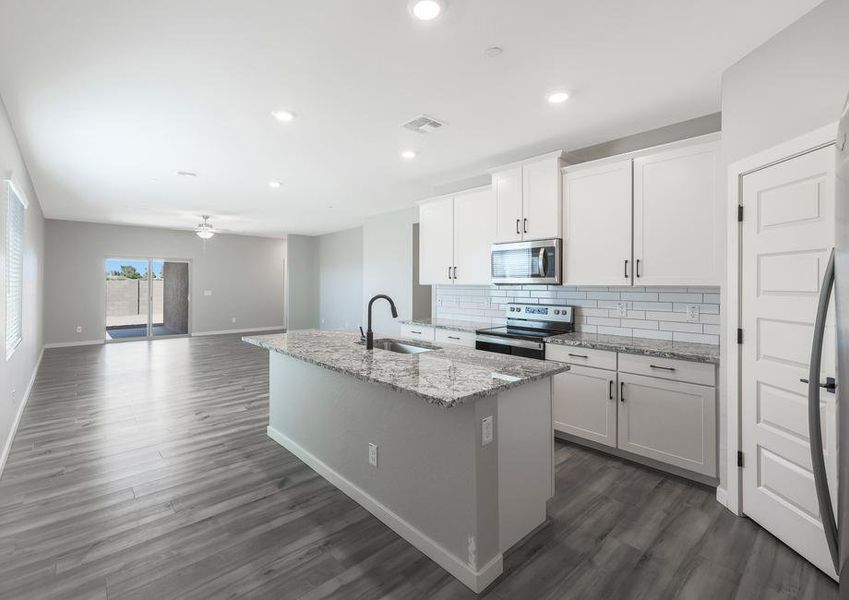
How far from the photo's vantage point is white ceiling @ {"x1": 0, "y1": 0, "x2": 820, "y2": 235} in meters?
1.89

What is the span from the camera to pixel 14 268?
12.0 ft

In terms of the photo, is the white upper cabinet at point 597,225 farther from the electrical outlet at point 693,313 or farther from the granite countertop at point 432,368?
the granite countertop at point 432,368

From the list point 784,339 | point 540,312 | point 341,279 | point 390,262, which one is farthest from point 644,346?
point 341,279

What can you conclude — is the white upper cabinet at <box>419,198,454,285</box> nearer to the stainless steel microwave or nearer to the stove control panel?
the stainless steel microwave

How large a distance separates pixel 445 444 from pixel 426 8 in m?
1.96

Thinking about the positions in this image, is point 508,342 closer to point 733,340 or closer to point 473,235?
point 473,235

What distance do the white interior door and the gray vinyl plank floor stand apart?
197mm

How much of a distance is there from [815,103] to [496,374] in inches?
74.7

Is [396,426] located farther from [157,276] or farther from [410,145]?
[157,276]

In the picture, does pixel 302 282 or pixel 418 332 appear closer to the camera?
pixel 418 332

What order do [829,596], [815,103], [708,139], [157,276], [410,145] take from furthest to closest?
[157,276] → [410,145] → [708,139] → [815,103] → [829,596]

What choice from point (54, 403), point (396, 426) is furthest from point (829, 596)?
point (54, 403)

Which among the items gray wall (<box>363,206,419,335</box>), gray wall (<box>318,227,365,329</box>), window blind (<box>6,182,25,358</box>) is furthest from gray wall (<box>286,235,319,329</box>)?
window blind (<box>6,182,25,358</box>)

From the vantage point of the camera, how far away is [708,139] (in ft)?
8.90
